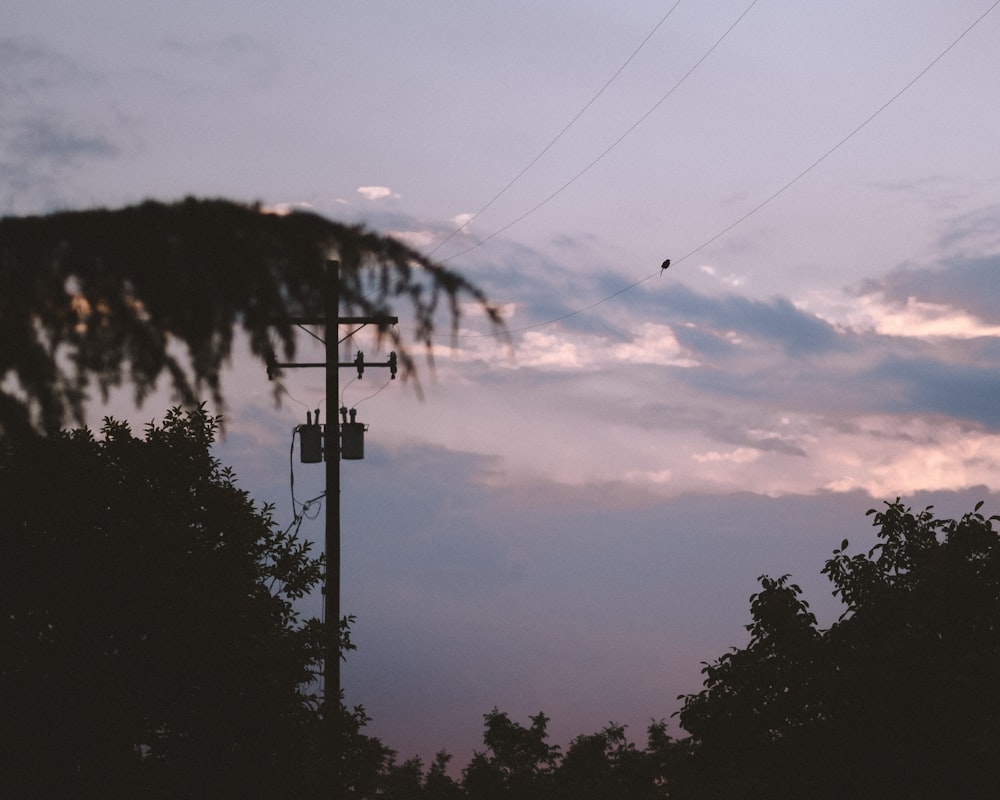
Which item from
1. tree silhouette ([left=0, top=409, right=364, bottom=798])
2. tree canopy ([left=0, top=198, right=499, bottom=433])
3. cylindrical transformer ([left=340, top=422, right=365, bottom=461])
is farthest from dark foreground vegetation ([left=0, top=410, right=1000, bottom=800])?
tree canopy ([left=0, top=198, right=499, bottom=433])

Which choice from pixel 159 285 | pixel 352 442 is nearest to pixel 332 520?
pixel 352 442

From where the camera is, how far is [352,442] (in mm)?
23781

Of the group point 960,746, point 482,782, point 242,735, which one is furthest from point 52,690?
point 482,782

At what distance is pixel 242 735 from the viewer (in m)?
17.3

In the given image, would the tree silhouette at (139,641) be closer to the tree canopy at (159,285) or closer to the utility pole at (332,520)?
the utility pole at (332,520)

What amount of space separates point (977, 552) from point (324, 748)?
1193 centimetres

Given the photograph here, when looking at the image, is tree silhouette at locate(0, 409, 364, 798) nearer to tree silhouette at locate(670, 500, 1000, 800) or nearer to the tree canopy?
tree silhouette at locate(670, 500, 1000, 800)

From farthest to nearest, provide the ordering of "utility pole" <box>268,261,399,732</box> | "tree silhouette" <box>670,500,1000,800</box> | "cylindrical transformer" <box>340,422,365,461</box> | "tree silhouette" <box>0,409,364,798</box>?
"cylindrical transformer" <box>340,422,365,461</box>, "utility pole" <box>268,261,399,732</box>, "tree silhouette" <box>670,500,1000,800</box>, "tree silhouette" <box>0,409,364,798</box>

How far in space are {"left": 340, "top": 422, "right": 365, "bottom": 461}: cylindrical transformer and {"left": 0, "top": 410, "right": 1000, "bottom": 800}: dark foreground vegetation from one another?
4.04 m

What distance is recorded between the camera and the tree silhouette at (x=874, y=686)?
18172 mm

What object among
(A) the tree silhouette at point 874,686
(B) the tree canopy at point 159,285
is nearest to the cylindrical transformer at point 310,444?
(A) the tree silhouette at point 874,686

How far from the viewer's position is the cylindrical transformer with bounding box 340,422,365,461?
77.9ft

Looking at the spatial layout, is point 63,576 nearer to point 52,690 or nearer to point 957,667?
point 52,690

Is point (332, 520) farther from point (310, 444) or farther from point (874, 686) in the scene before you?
point (874, 686)
